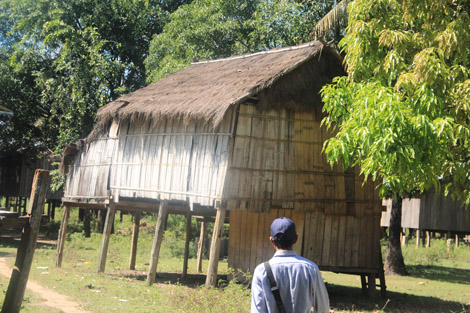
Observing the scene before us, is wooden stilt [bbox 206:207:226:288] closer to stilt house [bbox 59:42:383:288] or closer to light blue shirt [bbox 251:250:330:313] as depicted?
stilt house [bbox 59:42:383:288]

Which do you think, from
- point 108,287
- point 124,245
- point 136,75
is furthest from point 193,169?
point 136,75

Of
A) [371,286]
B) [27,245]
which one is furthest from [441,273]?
[27,245]

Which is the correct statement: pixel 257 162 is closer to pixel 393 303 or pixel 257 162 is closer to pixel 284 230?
pixel 393 303

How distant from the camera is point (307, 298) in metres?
4.37

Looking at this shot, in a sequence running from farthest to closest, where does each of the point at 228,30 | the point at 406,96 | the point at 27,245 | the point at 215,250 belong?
the point at 228,30 → the point at 215,250 → the point at 406,96 → the point at 27,245

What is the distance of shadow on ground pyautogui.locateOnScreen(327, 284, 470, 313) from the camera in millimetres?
13117

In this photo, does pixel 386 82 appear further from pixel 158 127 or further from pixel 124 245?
pixel 124 245

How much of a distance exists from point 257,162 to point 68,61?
14364mm

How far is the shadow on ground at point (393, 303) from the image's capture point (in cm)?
1312

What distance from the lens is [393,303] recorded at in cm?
1412

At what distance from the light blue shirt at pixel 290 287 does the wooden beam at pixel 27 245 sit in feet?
16.2

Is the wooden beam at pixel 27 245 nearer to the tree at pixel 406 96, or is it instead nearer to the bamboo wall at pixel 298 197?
the tree at pixel 406 96

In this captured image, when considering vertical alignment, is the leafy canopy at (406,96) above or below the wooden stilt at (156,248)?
above

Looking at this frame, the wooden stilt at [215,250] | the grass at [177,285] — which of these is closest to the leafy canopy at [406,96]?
the grass at [177,285]
